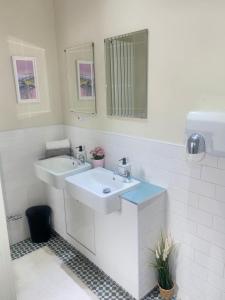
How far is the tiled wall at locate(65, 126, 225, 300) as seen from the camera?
→ 1533mm

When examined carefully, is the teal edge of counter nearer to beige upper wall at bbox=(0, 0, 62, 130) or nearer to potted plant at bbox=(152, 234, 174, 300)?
potted plant at bbox=(152, 234, 174, 300)

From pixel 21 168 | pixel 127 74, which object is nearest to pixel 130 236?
pixel 127 74

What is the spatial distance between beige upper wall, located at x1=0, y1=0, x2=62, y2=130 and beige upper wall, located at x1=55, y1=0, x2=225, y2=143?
47 centimetres

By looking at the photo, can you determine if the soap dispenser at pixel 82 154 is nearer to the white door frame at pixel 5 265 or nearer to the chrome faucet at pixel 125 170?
the chrome faucet at pixel 125 170

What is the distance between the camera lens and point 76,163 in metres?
2.44

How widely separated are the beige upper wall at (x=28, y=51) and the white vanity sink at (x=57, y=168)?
41 centimetres

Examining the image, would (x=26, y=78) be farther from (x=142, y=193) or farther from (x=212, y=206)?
(x=212, y=206)

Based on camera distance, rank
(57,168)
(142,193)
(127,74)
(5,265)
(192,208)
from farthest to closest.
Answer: (57,168), (127,74), (142,193), (192,208), (5,265)

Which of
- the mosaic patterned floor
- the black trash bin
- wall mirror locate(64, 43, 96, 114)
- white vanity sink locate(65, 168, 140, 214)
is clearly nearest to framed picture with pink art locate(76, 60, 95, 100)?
wall mirror locate(64, 43, 96, 114)

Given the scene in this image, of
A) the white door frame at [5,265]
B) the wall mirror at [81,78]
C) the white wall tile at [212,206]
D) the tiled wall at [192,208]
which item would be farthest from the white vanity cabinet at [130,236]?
the wall mirror at [81,78]

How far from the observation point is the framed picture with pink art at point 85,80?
2.22 metres

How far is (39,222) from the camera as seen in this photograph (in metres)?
2.59

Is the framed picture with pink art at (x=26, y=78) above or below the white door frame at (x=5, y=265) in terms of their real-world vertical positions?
above

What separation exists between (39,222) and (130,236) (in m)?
1.23
